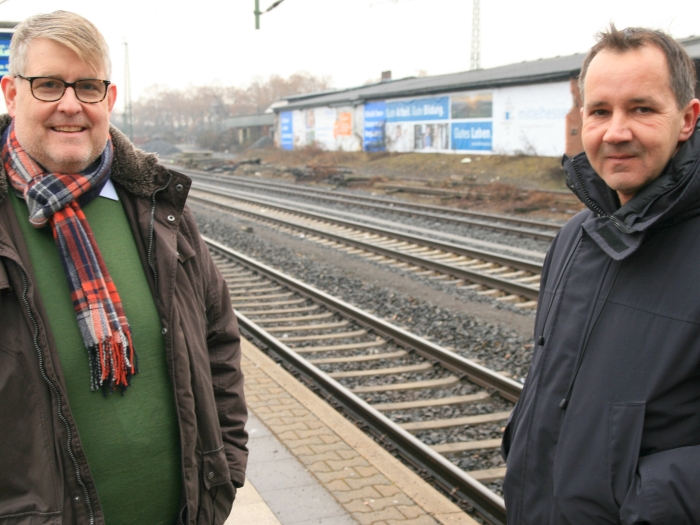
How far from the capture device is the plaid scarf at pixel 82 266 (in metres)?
2.00

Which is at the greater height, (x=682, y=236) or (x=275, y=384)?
(x=682, y=236)

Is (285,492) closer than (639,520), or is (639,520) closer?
(639,520)

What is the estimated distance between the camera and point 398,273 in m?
11.3

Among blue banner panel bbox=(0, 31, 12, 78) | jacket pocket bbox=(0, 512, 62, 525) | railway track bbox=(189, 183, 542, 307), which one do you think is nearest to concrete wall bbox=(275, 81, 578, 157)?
railway track bbox=(189, 183, 542, 307)

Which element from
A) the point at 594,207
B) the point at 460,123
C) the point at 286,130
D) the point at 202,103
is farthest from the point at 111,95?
the point at 202,103

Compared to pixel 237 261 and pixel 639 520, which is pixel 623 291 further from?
pixel 237 261

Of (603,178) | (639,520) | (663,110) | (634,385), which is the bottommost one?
(639,520)

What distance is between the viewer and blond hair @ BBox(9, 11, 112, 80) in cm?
205

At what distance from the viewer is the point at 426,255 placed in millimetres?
12586

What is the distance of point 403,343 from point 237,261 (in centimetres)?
567

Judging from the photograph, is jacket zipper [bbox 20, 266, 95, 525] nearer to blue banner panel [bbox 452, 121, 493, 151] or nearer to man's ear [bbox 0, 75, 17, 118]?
man's ear [bbox 0, 75, 17, 118]

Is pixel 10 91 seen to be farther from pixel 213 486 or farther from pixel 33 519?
pixel 213 486

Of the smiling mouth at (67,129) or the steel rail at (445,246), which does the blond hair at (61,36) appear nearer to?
the smiling mouth at (67,129)

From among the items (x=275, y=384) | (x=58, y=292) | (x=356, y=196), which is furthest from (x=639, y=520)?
(x=356, y=196)
